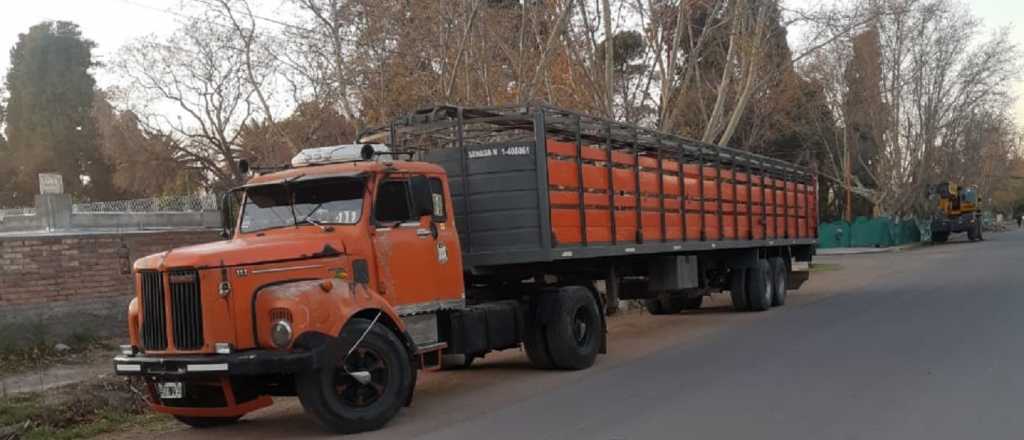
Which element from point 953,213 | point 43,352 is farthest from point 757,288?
point 953,213

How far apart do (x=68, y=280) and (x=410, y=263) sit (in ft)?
23.3

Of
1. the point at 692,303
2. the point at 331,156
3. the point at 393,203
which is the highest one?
the point at 331,156

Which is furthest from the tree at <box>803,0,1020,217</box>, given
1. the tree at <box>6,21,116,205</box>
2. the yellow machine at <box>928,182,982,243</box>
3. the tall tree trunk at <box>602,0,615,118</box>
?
the tree at <box>6,21,116,205</box>

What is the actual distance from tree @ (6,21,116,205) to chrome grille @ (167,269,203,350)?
171 feet

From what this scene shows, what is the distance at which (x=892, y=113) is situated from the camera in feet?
159

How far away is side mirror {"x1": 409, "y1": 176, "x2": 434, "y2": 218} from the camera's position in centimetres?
875

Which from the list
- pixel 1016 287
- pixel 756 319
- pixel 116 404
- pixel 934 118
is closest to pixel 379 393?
pixel 116 404

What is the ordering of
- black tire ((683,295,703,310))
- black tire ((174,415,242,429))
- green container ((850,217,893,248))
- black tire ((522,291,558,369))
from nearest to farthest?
1. black tire ((174,415,242,429))
2. black tire ((522,291,558,369))
3. black tire ((683,295,703,310))
4. green container ((850,217,893,248))

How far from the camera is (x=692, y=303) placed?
726 inches

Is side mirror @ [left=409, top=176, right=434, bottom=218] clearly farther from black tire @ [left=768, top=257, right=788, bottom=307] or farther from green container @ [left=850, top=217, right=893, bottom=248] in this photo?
green container @ [left=850, top=217, right=893, bottom=248]

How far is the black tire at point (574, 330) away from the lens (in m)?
10.4

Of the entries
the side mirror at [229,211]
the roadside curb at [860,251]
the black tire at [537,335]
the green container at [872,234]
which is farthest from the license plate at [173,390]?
the green container at [872,234]

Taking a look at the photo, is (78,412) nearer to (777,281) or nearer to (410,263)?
(410,263)

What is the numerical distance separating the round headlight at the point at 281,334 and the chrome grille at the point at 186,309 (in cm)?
63
